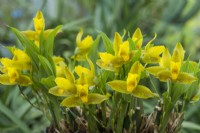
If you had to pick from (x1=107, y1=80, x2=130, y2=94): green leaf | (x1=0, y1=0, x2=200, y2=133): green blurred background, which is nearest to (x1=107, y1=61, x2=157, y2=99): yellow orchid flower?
(x1=107, y1=80, x2=130, y2=94): green leaf

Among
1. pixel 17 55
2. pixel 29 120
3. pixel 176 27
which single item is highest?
pixel 17 55

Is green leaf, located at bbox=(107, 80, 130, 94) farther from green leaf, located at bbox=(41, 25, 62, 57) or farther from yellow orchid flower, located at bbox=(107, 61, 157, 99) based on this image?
green leaf, located at bbox=(41, 25, 62, 57)

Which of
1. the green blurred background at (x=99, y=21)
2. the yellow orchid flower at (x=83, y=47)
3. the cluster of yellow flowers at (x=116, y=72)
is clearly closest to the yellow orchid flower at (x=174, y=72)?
the cluster of yellow flowers at (x=116, y=72)

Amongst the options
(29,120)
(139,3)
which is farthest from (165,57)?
(139,3)

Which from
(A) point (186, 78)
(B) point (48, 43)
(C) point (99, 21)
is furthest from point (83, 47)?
(C) point (99, 21)

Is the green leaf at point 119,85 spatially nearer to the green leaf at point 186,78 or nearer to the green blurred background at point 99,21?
the green leaf at point 186,78

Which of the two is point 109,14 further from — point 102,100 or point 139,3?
point 102,100
